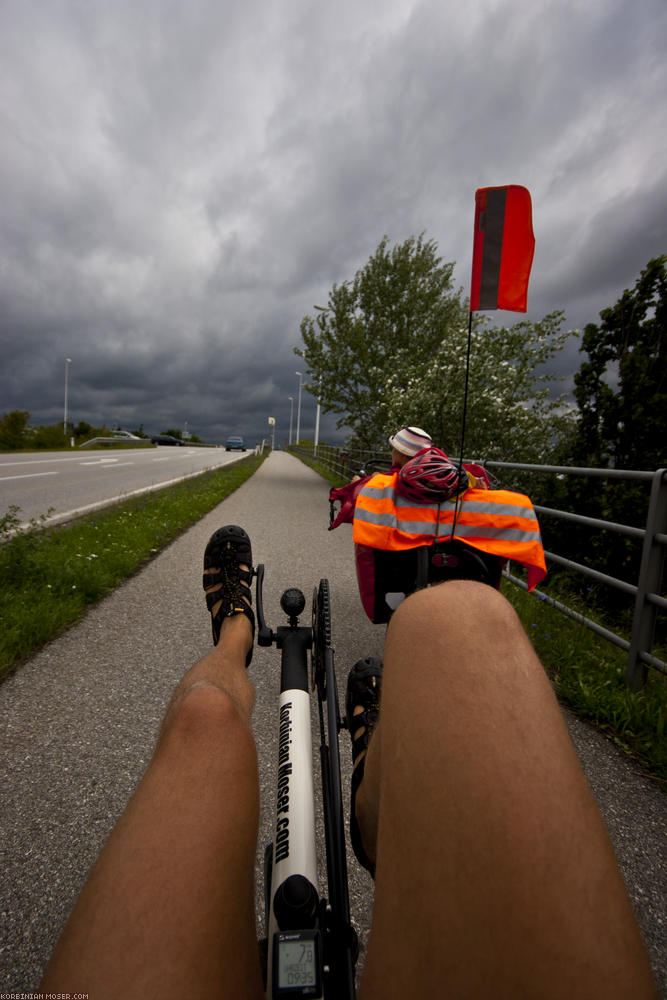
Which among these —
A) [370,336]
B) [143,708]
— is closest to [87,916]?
[143,708]

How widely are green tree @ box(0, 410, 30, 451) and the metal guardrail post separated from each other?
3495 cm

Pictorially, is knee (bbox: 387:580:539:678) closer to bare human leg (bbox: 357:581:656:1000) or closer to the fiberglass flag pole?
bare human leg (bbox: 357:581:656:1000)

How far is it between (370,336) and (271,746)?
45.4 ft

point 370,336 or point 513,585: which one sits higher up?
point 370,336

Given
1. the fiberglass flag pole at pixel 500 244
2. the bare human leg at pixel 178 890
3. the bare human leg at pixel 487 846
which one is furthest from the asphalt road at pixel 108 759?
the fiberglass flag pole at pixel 500 244

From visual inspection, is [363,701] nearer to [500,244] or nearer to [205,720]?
[205,720]

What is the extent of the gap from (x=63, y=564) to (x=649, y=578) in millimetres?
4122

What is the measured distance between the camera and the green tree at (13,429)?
29.0 meters

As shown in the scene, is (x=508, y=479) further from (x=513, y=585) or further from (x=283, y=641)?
(x=283, y=641)

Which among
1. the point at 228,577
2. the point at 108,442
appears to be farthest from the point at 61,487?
the point at 108,442

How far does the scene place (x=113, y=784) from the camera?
160 cm

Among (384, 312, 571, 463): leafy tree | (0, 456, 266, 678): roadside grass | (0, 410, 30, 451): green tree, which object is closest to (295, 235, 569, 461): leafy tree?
(384, 312, 571, 463): leafy tree

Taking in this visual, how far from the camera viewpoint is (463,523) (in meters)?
1.94

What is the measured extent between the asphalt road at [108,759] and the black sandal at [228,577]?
56cm
